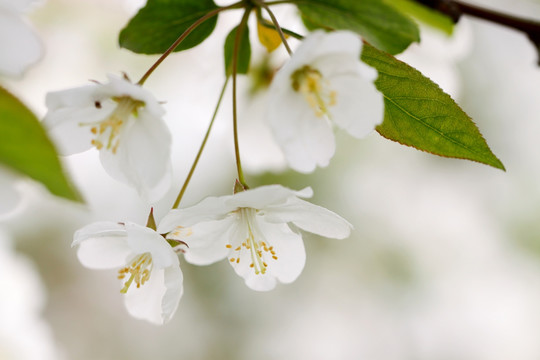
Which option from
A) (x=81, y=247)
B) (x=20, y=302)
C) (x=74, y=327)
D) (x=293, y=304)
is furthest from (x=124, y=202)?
(x=81, y=247)

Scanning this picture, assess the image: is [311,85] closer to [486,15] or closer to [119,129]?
[119,129]

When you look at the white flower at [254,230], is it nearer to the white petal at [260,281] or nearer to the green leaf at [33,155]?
the white petal at [260,281]

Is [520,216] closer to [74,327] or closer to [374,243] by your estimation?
[374,243]

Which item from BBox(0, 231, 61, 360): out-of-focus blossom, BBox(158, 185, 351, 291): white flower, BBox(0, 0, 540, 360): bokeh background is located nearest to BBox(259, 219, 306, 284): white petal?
BBox(158, 185, 351, 291): white flower

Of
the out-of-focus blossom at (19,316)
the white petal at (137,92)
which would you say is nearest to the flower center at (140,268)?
the white petal at (137,92)

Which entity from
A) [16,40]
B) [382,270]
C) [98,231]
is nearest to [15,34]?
[16,40]

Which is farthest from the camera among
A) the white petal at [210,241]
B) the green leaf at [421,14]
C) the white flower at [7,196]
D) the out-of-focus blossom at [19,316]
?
the out-of-focus blossom at [19,316]
